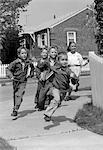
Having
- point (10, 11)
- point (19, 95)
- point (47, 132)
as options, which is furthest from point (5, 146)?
point (10, 11)

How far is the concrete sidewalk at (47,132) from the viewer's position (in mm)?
5738

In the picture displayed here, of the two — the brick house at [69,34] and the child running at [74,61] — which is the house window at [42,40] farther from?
the child running at [74,61]

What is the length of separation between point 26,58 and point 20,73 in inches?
15.1

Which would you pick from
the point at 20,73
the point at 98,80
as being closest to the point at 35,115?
the point at 20,73

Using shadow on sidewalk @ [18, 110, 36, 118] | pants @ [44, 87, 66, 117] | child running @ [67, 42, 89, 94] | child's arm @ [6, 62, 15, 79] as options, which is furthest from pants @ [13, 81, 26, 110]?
child running @ [67, 42, 89, 94]

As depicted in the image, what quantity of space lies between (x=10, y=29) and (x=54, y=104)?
93.2ft

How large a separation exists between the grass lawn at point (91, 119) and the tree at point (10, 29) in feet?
82.5

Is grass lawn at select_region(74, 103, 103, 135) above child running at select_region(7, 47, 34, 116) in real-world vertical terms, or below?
below

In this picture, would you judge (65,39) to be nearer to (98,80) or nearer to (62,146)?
(98,80)

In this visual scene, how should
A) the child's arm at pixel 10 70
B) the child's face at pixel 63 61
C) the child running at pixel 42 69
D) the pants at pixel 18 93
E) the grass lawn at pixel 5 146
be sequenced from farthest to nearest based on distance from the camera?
the child running at pixel 42 69, the pants at pixel 18 93, the child's arm at pixel 10 70, the child's face at pixel 63 61, the grass lawn at pixel 5 146

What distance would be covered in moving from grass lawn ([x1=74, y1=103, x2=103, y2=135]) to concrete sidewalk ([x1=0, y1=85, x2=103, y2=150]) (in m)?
0.13

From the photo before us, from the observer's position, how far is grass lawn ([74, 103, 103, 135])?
6.67m

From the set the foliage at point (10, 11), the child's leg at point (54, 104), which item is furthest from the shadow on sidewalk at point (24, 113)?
the foliage at point (10, 11)

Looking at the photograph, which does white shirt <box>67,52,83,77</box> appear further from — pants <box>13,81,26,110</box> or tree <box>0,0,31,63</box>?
tree <box>0,0,31,63</box>
